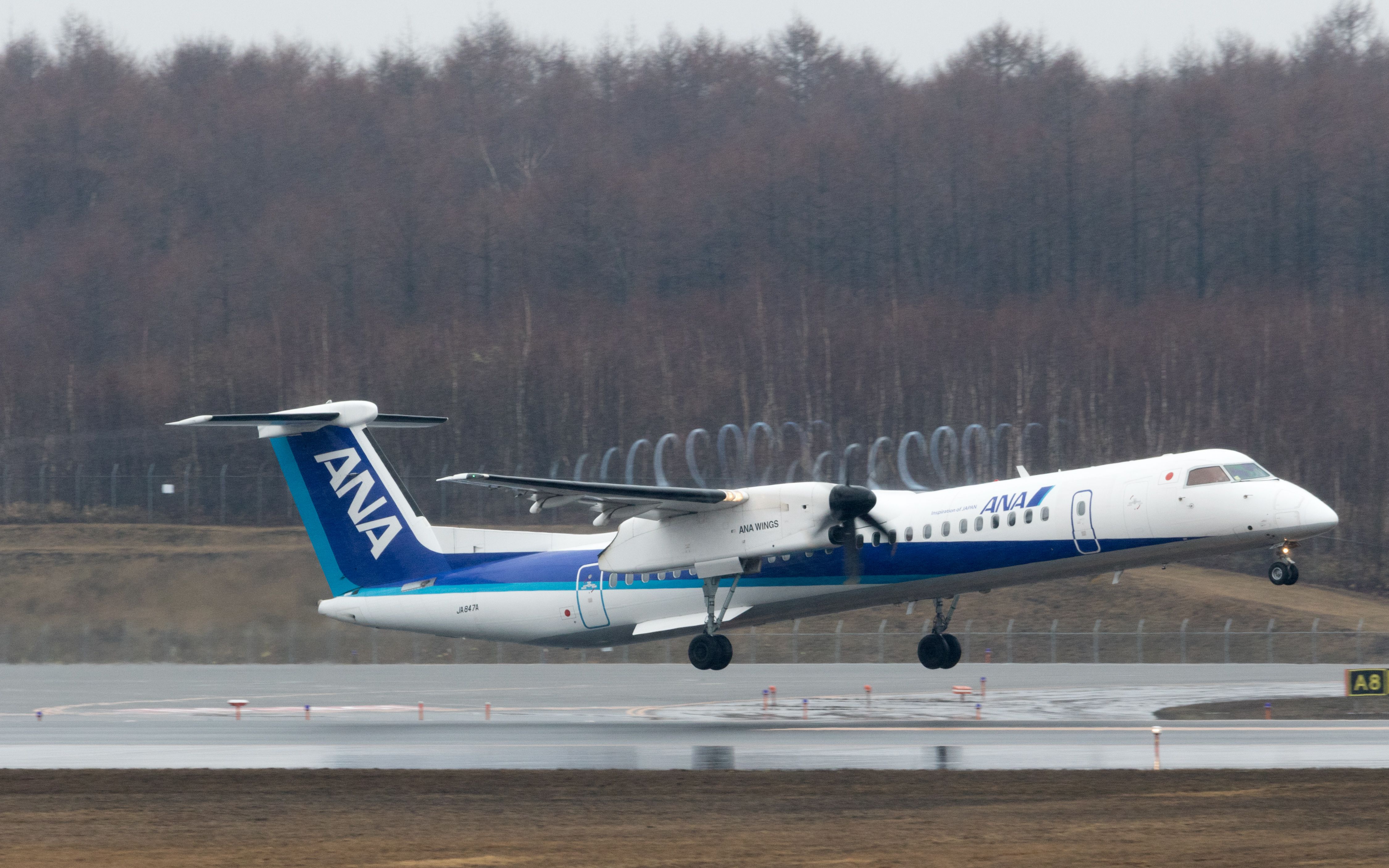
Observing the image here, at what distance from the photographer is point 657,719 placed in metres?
32.8

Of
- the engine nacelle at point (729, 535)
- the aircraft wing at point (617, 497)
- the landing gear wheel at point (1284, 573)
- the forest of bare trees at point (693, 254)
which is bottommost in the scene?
the landing gear wheel at point (1284, 573)

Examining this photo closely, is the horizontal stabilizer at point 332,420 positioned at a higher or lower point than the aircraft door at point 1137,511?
higher

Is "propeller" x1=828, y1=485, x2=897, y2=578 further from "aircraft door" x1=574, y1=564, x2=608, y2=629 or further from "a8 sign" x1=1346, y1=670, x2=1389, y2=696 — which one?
"a8 sign" x1=1346, y1=670, x2=1389, y2=696

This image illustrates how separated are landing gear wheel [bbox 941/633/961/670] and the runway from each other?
104cm

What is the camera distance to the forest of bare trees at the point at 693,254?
227ft

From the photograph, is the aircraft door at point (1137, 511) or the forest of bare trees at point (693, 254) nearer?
the aircraft door at point (1137, 511)

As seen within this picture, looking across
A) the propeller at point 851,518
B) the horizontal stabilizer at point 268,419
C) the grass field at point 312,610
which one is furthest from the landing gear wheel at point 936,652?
the grass field at point 312,610

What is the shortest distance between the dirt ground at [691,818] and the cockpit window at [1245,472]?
6872 millimetres

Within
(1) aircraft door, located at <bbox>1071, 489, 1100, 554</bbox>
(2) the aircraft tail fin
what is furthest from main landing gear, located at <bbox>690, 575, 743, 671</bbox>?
(1) aircraft door, located at <bbox>1071, 489, 1100, 554</bbox>

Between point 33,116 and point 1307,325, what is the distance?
7853 cm

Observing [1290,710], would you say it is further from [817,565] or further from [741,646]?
[741,646]

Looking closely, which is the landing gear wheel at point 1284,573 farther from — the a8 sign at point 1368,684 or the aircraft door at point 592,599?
the aircraft door at point 592,599

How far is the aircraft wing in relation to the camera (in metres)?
30.0

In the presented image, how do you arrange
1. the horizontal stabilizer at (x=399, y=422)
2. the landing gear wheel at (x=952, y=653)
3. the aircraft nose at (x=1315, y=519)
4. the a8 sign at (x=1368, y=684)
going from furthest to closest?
the horizontal stabilizer at (x=399, y=422)
the a8 sign at (x=1368, y=684)
the landing gear wheel at (x=952, y=653)
the aircraft nose at (x=1315, y=519)
